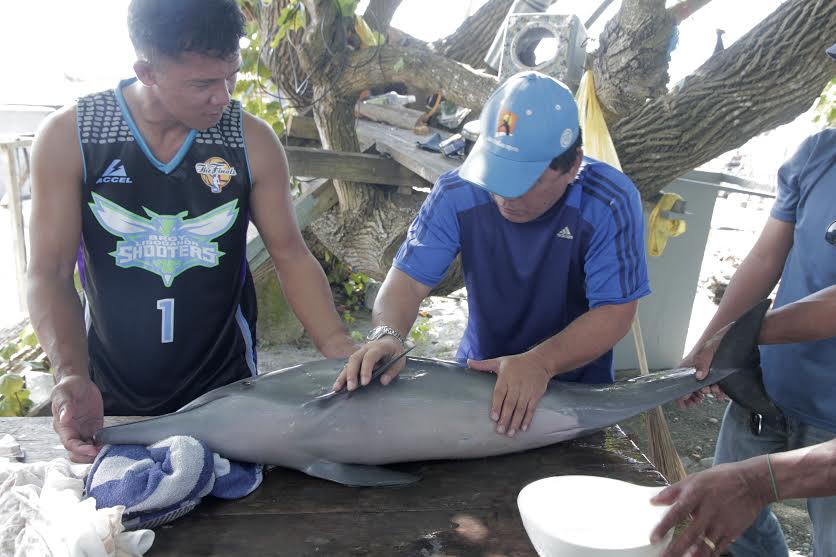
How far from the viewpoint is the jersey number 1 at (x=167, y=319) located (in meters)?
2.38

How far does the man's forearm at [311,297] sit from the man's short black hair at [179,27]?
2.74 ft

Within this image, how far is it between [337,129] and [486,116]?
149 inches

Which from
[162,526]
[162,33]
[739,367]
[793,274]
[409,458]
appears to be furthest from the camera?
[793,274]

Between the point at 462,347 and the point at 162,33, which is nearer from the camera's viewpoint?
the point at 162,33

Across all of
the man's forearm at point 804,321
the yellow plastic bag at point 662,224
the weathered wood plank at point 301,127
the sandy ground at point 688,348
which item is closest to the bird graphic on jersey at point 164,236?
the man's forearm at point 804,321

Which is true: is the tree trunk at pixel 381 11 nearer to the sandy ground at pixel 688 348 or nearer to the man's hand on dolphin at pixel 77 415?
the sandy ground at pixel 688 348

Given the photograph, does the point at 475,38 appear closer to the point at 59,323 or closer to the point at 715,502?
the point at 59,323

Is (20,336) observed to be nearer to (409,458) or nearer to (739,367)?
(409,458)

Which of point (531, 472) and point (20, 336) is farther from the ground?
point (531, 472)

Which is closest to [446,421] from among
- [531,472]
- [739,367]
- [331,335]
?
[531,472]

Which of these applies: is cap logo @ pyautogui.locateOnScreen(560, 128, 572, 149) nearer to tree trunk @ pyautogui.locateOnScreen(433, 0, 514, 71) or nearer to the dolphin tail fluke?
the dolphin tail fluke

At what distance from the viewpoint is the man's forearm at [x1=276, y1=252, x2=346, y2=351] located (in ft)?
8.46

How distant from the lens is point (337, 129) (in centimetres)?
605

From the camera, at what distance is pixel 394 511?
73.7 inches
